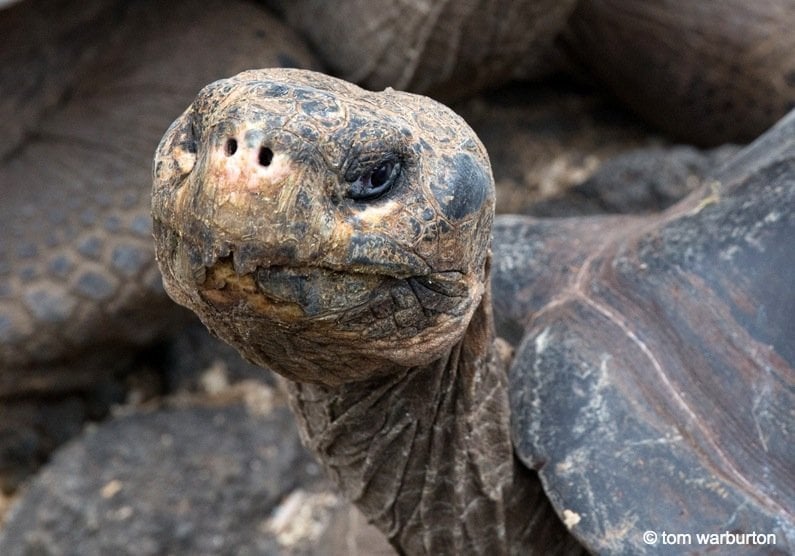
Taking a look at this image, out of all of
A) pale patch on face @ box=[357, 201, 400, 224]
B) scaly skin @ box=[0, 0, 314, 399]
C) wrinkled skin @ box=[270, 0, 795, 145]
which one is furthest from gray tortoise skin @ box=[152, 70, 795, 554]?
scaly skin @ box=[0, 0, 314, 399]

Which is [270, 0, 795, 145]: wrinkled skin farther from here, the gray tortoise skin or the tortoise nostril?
the tortoise nostril

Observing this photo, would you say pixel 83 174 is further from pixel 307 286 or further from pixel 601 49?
pixel 307 286

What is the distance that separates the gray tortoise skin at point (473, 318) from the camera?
3.26 feet

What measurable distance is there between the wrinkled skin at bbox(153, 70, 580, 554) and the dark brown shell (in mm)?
151

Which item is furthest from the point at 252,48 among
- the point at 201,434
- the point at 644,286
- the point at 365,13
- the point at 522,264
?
the point at 644,286

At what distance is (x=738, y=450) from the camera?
1.38 meters

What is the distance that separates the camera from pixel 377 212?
40.3 inches

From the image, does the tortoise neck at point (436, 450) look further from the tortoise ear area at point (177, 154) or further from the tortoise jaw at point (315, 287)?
the tortoise ear area at point (177, 154)

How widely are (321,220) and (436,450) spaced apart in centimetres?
50

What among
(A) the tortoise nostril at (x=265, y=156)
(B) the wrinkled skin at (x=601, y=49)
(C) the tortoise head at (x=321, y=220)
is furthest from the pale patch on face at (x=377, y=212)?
(B) the wrinkled skin at (x=601, y=49)

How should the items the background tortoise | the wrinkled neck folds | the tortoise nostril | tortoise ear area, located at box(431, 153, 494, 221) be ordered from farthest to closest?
A: the background tortoise, the wrinkled neck folds, tortoise ear area, located at box(431, 153, 494, 221), the tortoise nostril

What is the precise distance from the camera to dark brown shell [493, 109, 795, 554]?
4.41ft

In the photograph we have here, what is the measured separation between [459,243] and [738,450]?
52 cm

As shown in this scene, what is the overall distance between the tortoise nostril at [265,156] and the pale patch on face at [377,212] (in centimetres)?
10
